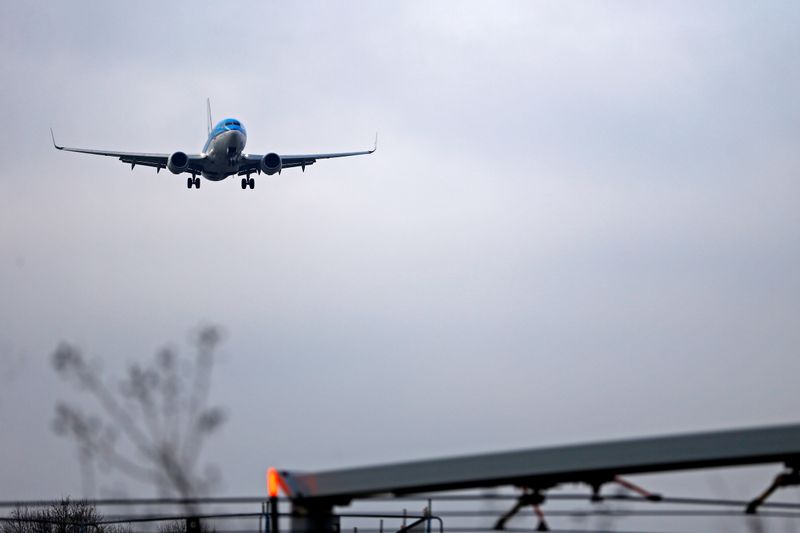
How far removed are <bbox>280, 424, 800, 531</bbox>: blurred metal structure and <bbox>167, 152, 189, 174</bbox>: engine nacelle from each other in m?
44.2

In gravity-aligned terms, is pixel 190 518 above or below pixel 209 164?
below

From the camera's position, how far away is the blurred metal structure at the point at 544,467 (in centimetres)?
797

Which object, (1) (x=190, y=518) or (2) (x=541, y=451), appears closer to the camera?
(2) (x=541, y=451)

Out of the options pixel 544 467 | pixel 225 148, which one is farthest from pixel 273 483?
pixel 225 148

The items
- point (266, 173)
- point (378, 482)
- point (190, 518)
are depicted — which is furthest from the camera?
point (266, 173)

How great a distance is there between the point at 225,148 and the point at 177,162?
2840 mm

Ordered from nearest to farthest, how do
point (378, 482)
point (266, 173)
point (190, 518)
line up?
1. point (378, 482)
2. point (190, 518)
3. point (266, 173)

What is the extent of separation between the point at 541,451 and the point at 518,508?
28.7 inches

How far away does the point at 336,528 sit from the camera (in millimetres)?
9219

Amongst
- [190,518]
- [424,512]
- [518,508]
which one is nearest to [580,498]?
[518,508]

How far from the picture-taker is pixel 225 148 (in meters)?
50.6

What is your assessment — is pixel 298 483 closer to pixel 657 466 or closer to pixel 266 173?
pixel 657 466

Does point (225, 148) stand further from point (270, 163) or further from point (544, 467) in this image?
point (544, 467)

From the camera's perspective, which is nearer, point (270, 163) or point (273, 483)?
point (273, 483)
